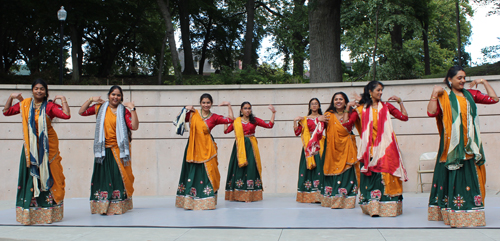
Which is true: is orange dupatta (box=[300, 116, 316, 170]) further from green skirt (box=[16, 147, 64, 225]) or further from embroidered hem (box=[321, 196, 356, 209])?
green skirt (box=[16, 147, 64, 225])

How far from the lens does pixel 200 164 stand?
Result: 7.32 metres

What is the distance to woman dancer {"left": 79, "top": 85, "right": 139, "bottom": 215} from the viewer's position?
21.8 ft

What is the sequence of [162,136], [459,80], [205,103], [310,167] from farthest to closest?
[162,136] → [310,167] → [205,103] → [459,80]

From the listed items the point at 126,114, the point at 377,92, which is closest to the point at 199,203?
the point at 126,114

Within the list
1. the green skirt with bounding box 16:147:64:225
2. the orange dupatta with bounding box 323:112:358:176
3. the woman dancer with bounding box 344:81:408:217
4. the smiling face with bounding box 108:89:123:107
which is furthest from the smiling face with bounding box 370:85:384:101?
the green skirt with bounding box 16:147:64:225

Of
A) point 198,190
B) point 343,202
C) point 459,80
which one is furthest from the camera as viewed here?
point 198,190

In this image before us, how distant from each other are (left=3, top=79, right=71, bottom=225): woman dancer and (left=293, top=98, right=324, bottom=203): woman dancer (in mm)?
3907

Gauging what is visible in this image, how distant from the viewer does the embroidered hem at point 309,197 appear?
7961 millimetres

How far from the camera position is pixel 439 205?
17.6 feet

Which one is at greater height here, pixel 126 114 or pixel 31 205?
pixel 126 114

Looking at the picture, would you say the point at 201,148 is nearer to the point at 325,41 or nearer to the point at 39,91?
the point at 39,91

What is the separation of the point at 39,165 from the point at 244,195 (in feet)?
11.6

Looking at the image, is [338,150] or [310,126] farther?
[310,126]
